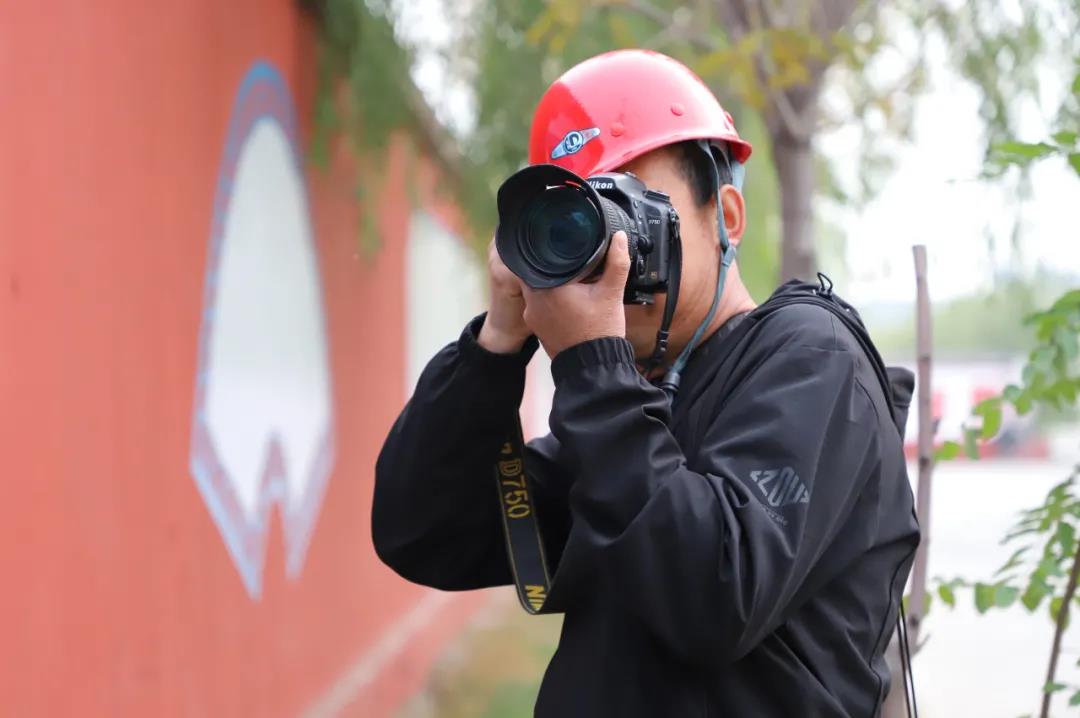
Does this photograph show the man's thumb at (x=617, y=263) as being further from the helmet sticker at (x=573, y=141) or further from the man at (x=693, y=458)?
the helmet sticker at (x=573, y=141)

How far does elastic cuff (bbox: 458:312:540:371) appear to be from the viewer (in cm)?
177

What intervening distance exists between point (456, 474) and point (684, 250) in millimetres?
481

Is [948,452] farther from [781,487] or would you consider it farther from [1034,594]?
[781,487]

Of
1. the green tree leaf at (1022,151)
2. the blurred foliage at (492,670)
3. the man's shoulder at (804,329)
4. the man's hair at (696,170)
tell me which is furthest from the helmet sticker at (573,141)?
the blurred foliage at (492,670)

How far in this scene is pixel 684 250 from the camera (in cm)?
167

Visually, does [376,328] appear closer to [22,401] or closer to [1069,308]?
[22,401]

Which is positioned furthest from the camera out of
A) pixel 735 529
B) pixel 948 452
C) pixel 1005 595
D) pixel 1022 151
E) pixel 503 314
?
pixel 948 452

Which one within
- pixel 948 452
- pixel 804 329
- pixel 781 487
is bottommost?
pixel 948 452

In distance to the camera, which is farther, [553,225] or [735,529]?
[553,225]

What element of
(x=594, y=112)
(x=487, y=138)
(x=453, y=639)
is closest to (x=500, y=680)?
(x=453, y=639)

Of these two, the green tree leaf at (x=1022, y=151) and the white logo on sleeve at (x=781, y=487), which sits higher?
the green tree leaf at (x=1022, y=151)

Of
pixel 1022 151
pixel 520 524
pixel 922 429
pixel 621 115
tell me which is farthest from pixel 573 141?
pixel 922 429

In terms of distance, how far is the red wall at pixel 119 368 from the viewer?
233 cm

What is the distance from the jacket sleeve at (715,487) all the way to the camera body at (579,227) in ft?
0.37
